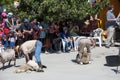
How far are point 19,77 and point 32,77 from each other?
17.0 inches

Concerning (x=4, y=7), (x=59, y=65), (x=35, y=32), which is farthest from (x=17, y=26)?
(x=59, y=65)

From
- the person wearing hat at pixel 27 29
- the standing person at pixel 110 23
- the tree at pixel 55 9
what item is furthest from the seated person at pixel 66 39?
the standing person at pixel 110 23

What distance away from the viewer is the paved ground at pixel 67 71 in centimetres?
1350

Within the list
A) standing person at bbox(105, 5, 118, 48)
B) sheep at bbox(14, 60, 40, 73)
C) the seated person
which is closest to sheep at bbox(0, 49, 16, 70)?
sheep at bbox(14, 60, 40, 73)

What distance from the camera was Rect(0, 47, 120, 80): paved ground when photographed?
13500 mm

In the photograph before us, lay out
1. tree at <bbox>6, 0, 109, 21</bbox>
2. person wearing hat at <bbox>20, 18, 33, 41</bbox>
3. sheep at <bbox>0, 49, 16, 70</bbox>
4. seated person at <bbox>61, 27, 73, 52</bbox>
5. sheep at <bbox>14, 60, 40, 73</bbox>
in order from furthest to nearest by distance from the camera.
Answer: seated person at <bbox>61, 27, 73, 52</bbox>, tree at <bbox>6, 0, 109, 21</bbox>, person wearing hat at <bbox>20, 18, 33, 41</bbox>, sheep at <bbox>0, 49, 16, 70</bbox>, sheep at <bbox>14, 60, 40, 73</bbox>

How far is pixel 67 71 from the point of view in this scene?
571 inches

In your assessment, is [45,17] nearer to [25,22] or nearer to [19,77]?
[25,22]

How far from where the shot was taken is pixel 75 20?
741 inches

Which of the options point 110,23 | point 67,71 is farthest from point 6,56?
point 110,23

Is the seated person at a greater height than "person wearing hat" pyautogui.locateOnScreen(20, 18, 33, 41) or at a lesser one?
lesser

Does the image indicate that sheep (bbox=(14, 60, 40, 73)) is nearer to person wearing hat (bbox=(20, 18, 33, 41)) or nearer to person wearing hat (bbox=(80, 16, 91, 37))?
person wearing hat (bbox=(20, 18, 33, 41))

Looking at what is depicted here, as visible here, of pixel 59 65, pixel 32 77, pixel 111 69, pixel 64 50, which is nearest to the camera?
pixel 32 77

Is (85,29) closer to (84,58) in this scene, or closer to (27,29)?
(27,29)
